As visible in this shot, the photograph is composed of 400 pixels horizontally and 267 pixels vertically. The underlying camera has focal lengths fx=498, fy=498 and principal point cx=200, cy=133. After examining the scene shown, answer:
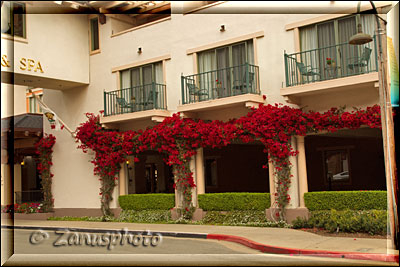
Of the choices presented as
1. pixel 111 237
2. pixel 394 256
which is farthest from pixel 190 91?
pixel 394 256

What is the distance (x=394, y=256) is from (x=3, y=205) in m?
23.6

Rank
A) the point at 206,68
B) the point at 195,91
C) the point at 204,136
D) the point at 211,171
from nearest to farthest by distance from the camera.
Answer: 1. the point at 204,136
2. the point at 195,91
3. the point at 206,68
4. the point at 211,171

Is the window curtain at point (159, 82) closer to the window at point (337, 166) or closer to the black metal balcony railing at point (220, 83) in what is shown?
the black metal balcony railing at point (220, 83)

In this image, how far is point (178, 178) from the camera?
760 inches

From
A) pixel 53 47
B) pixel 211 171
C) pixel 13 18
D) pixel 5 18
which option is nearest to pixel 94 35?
pixel 53 47

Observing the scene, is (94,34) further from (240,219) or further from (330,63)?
(330,63)

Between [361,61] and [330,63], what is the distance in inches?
37.9

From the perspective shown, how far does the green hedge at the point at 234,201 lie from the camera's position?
17281 millimetres

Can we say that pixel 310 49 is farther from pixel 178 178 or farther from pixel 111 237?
pixel 111 237

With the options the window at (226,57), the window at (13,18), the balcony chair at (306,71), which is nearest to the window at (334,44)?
the balcony chair at (306,71)

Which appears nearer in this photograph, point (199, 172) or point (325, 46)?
point (325, 46)

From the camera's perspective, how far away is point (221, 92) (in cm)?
1830

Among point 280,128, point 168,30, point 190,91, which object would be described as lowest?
point 280,128

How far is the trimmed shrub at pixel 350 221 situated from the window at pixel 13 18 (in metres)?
13.7
